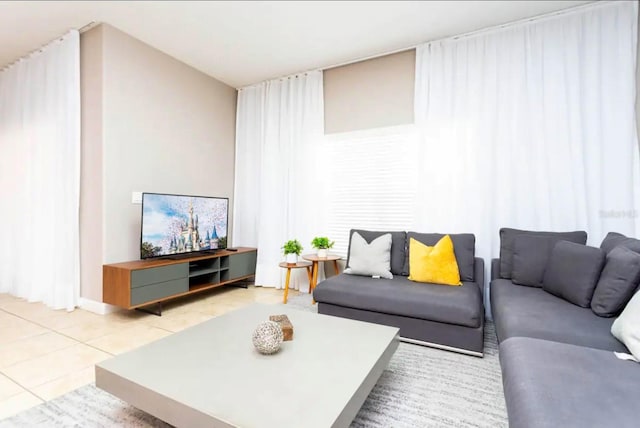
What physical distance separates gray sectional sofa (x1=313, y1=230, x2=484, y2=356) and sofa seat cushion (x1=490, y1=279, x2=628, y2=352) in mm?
244

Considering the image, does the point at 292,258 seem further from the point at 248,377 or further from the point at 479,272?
the point at 248,377

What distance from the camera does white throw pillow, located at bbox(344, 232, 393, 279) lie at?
2.90 metres

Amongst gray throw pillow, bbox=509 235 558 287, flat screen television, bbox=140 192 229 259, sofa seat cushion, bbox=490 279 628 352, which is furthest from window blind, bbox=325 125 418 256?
sofa seat cushion, bbox=490 279 628 352

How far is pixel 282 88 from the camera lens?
428 centimetres

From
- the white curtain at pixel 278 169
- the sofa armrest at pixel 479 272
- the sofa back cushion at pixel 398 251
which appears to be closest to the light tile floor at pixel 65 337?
the white curtain at pixel 278 169

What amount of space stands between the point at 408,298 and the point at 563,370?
3.89ft

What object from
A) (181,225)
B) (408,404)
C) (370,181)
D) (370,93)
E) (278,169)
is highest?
(370,93)

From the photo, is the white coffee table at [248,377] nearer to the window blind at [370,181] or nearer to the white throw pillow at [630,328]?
the white throw pillow at [630,328]

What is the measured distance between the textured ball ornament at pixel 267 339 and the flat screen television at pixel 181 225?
2153 mm

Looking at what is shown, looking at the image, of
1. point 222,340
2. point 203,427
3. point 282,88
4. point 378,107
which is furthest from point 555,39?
point 203,427

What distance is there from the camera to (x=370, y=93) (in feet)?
12.3

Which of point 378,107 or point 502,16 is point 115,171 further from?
point 502,16

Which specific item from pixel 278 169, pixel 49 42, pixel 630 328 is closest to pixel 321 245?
pixel 278 169

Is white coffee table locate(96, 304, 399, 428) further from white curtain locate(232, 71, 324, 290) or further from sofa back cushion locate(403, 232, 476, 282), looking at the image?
white curtain locate(232, 71, 324, 290)
